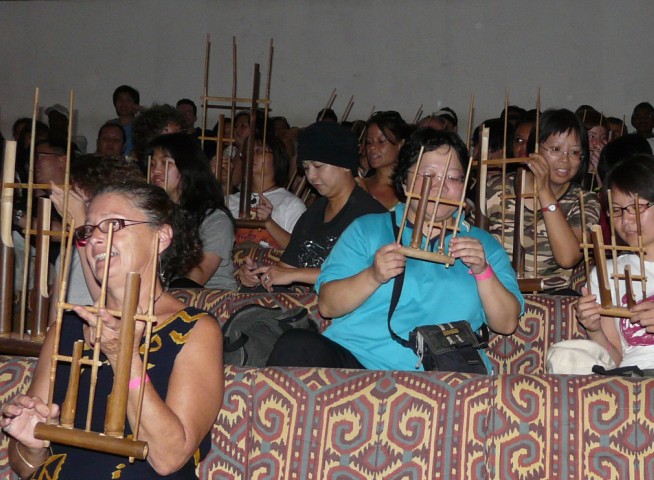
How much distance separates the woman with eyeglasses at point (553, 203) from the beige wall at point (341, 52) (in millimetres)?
3988

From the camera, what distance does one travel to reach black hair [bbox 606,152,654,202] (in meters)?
2.59

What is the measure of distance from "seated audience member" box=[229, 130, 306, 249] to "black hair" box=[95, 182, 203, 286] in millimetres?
1726

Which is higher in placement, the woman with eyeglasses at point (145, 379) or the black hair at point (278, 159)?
the black hair at point (278, 159)

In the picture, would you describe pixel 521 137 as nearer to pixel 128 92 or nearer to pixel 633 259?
pixel 633 259

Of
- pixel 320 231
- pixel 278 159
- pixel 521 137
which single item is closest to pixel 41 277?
pixel 320 231

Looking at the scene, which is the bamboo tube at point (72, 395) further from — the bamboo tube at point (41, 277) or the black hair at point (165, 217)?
the bamboo tube at point (41, 277)

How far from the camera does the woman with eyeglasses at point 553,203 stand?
10.6ft

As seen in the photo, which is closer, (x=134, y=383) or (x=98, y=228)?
(x=134, y=383)

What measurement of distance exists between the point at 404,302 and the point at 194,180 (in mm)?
1301

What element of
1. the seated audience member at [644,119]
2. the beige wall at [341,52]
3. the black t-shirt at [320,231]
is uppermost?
the beige wall at [341,52]

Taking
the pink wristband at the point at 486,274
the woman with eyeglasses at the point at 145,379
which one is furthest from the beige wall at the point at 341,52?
the woman with eyeglasses at the point at 145,379

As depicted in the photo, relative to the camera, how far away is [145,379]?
68.9 inches

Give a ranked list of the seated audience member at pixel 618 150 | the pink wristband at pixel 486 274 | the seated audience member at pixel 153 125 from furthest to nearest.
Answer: the seated audience member at pixel 153 125 < the seated audience member at pixel 618 150 < the pink wristband at pixel 486 274

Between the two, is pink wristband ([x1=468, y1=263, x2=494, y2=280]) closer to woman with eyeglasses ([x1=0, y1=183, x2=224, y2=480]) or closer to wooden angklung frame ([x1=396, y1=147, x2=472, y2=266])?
wooden angklung frame ([x1=396, y1=147, x2=472, y2=266])
